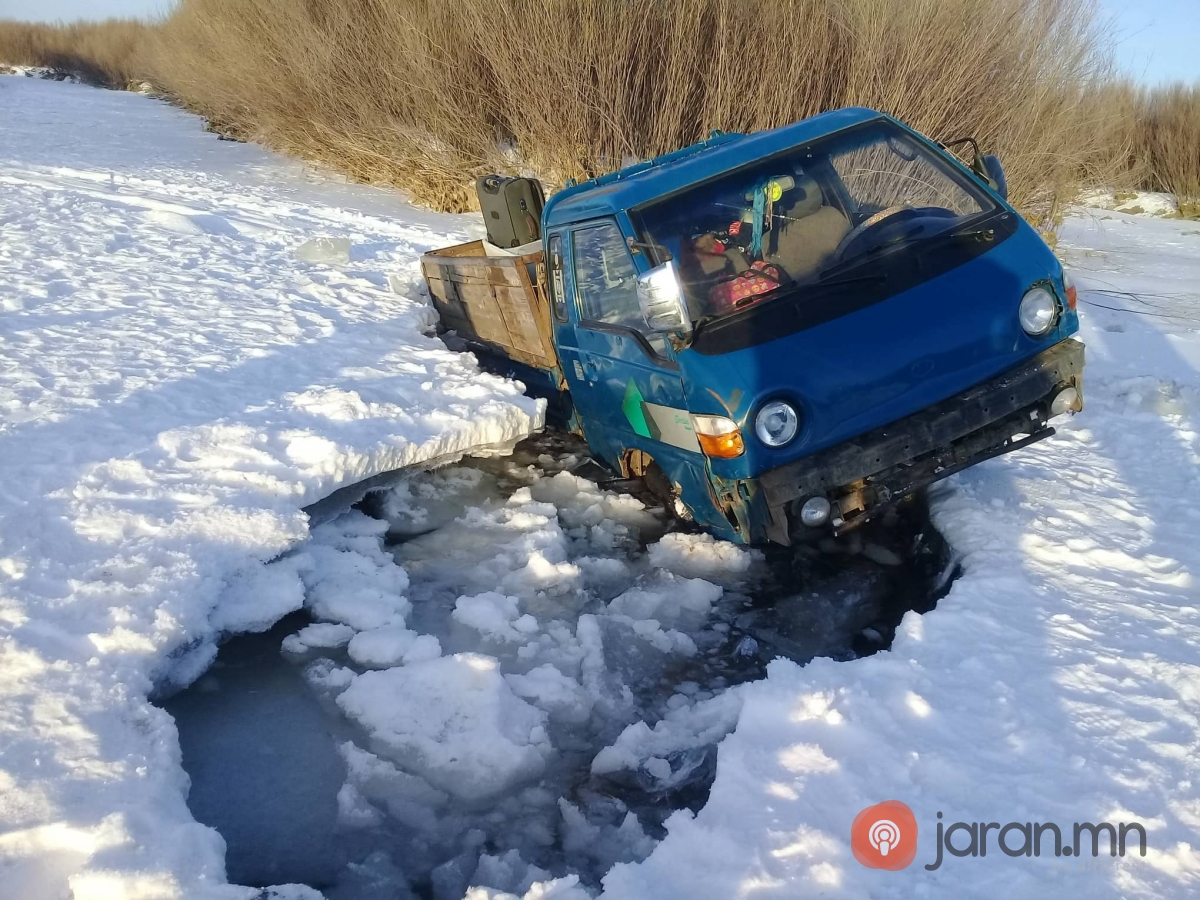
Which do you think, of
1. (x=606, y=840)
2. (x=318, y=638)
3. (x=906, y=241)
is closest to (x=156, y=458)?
(x=318, y=638)

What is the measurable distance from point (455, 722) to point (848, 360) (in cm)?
217

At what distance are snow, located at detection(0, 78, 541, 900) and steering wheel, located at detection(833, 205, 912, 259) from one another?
2.24 m

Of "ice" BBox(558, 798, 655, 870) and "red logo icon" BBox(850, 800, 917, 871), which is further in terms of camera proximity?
"ice" BBox(558, 798, 655, 870)

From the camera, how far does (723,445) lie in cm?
407

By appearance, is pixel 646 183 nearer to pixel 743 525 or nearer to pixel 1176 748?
pixel 743 525

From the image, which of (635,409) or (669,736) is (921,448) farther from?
(669,736)

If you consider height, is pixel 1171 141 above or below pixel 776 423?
above

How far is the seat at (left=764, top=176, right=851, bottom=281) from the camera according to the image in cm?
450

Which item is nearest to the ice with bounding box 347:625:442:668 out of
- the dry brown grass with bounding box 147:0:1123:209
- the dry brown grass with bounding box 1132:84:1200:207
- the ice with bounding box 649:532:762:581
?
the ice with bounding box 649:532:762:581

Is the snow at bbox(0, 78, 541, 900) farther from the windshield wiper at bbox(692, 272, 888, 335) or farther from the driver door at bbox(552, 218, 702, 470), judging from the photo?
the windshield wiper at bbox(692, 272, 888, 335)

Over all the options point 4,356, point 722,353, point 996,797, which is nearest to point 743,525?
point 722,353

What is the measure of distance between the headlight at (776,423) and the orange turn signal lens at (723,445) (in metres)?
0.09

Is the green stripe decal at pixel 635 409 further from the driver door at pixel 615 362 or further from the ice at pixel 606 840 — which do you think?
the ice at pixel 606 840

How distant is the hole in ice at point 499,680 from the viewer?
3.27 metres
